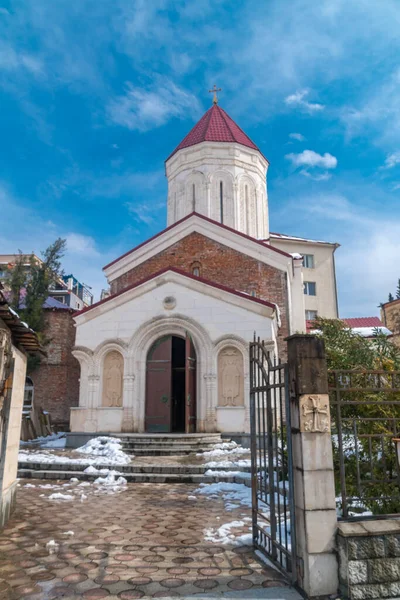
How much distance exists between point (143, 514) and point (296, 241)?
27.9 m

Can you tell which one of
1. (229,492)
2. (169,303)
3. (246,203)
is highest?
(246,203)

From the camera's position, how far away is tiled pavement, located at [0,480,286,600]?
3848mm

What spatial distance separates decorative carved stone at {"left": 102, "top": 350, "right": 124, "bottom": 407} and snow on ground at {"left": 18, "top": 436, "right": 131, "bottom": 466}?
140cm

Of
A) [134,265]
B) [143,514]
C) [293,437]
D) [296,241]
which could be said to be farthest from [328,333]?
[296,241]

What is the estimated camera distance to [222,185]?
74.6 ft

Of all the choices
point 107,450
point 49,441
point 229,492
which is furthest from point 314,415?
point 49,441

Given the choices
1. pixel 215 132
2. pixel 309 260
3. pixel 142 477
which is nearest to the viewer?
pixel 142 477

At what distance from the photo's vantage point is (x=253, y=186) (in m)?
23.4

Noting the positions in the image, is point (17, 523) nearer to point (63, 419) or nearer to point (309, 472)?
point (309, 472)

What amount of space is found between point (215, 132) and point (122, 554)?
22719mm

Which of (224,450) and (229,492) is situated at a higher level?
(224,450)

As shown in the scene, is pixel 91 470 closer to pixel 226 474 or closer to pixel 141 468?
pixel 141 468

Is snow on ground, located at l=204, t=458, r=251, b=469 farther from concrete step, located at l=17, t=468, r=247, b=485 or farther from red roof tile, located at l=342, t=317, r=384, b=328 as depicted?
red roof tile, located at l=342, t=317, r=384, b=328

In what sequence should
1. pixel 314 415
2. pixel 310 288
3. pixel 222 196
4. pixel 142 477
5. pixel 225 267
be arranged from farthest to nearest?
pixel 310 288, pixel 222 196, pixel 225 267, pixel 142 477, pixel 314 415
